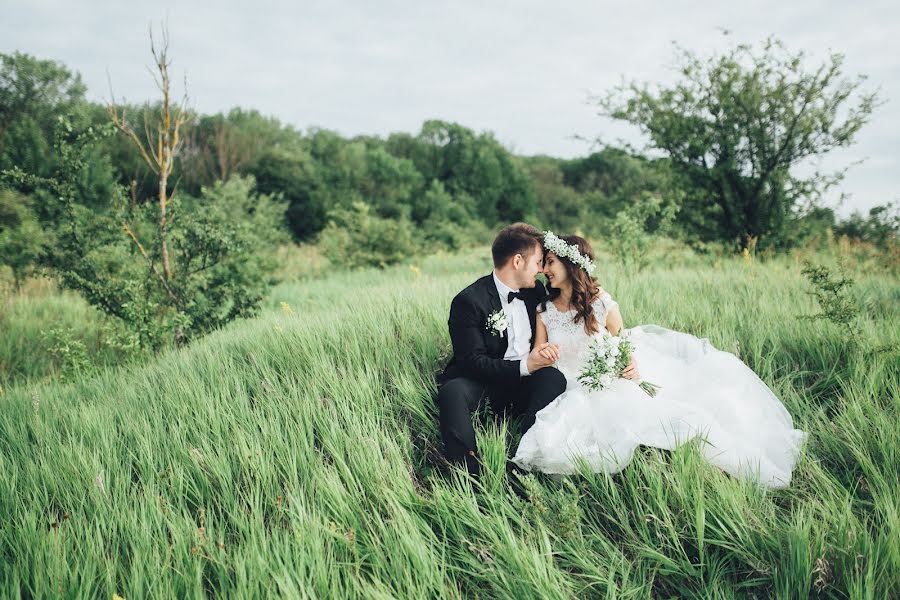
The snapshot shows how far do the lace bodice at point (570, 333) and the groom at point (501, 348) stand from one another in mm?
172

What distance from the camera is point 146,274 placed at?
5.99m

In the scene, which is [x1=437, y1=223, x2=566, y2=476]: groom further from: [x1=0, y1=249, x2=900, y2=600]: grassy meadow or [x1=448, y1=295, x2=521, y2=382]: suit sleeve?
[x1=0, y1=249, x2=900, y2=600]: grassy meadow

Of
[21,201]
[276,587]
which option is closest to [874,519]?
[276,587]

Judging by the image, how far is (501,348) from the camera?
3.80 metres

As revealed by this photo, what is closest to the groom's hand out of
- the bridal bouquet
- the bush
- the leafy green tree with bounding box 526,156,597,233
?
the bridal bouquet

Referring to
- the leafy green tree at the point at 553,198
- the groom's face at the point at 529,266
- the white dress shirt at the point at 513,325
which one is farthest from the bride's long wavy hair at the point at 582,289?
the leafy green tree at the point at 553,198

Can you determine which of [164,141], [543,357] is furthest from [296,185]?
[543,357]

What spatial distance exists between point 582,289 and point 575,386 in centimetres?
75

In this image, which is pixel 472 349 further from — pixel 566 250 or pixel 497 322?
→ pixel 566 250

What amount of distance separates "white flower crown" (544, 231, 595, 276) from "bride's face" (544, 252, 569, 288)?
0.09 m

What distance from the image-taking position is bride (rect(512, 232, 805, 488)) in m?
2.85

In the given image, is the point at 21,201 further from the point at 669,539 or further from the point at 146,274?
the point at 669,539

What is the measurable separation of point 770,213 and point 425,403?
940cm

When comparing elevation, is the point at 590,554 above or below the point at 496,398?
below
